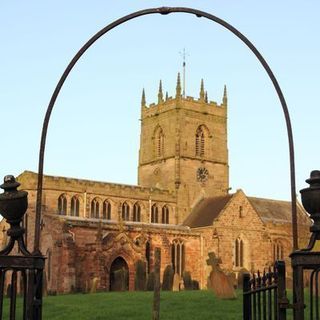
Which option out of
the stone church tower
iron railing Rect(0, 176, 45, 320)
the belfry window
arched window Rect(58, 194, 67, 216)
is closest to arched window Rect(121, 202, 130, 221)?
the belfry window

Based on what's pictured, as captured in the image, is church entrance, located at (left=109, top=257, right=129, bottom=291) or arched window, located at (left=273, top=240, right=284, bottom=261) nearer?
church entrance, located at (left=109, top=257, right=129, bottom=291)

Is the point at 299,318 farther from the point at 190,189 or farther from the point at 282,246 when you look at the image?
the point at 190,189

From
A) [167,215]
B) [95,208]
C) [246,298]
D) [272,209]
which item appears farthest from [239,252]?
[246,298]

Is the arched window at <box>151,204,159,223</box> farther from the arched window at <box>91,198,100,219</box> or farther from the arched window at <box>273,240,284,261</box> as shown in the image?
the arched window at <box>273,240,284,261</box>

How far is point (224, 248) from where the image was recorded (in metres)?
51.0

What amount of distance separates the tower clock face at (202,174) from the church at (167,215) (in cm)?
9

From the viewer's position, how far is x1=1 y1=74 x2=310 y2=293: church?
43.3 metres

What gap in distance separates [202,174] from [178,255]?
535 inches

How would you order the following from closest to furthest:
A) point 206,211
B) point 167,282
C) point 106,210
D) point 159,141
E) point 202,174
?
point 167,282 → point 206,211 → point 106,210 → point 202,174 → point 159,141

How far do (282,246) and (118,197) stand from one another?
13.6 m

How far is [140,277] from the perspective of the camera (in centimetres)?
4003

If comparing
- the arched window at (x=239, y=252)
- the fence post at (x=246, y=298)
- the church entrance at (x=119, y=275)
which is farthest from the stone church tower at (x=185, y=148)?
the fence post at (x=246, y=298)

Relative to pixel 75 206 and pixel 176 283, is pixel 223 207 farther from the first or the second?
pixel 176 283

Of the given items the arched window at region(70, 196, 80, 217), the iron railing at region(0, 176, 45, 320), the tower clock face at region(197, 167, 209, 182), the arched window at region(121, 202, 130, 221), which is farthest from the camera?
the tower clock face at region(197, 167, 209, 182)
